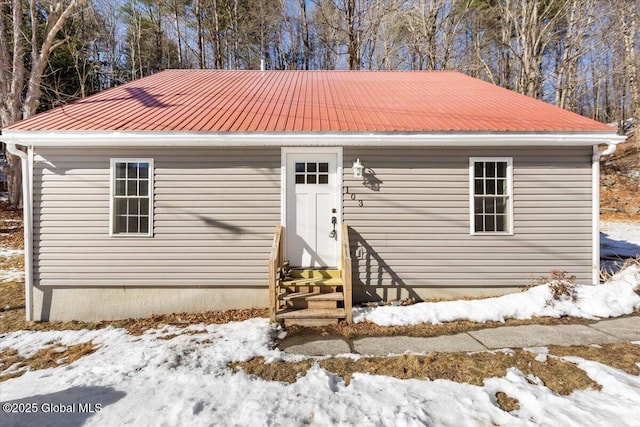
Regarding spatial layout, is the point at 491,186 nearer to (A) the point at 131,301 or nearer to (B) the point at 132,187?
(B) the point at 132,187

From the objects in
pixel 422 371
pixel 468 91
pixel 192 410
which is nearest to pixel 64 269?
pixel 192 410

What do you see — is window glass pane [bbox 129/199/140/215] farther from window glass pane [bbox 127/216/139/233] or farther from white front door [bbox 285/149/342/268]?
white front door [bbox 285/149/342/268]

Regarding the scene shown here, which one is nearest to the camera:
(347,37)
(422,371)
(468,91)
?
(422,371)

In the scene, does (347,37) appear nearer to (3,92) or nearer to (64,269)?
(3,92)

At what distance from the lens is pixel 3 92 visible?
433 inches

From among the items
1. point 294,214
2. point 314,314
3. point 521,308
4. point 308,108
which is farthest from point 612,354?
point 308,108

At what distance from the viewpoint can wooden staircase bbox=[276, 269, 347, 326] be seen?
4.63m

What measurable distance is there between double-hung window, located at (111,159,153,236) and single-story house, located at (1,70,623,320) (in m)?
0.02

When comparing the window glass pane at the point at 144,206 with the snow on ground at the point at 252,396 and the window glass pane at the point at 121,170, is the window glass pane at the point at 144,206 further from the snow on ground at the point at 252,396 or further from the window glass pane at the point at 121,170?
the snow on ground at the point at 252,396

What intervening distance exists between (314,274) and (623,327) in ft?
14.9

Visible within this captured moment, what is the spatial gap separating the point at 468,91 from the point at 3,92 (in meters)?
15.4

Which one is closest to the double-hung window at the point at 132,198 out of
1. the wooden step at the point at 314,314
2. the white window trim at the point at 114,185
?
the white window trim at the point at 114,185

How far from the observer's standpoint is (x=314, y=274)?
5441mm

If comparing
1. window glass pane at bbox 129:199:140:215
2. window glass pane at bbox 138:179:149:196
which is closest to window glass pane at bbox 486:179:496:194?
window glass pane at bbox 138:179:149:196
